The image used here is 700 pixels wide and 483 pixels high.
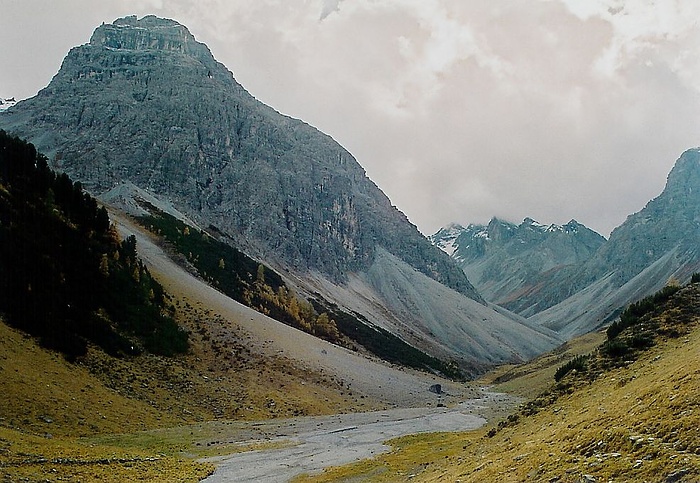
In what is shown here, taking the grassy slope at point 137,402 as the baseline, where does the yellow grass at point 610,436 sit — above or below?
above

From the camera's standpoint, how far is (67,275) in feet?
235

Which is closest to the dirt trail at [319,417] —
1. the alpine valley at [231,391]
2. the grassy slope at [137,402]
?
the alpine valley at [231,391]

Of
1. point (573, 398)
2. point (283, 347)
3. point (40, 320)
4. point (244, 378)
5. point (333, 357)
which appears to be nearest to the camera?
point (573, 398)

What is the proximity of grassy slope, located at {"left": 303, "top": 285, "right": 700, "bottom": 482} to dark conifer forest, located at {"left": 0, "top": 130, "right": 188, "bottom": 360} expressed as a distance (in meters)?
44.7

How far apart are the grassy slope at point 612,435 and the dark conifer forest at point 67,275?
44.7 metres

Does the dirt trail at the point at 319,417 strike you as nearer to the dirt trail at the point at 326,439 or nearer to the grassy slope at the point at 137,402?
the dirt trail at the point at 326,439

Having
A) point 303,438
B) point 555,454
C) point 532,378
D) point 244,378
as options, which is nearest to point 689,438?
point 555,454

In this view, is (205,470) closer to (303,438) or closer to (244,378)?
(303,438)

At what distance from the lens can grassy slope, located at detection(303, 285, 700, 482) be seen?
50.3 ft

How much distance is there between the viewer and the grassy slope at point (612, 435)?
15344 millimetres

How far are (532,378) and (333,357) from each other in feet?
229

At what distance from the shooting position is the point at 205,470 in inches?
1449

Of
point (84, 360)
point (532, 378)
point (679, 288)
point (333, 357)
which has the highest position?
point (679, 288)

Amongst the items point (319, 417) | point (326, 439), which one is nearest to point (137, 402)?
point (326, 439)
